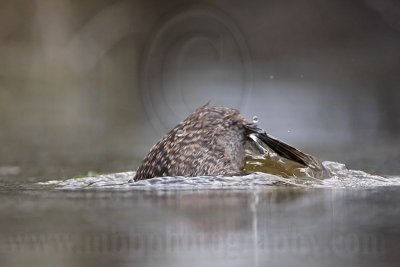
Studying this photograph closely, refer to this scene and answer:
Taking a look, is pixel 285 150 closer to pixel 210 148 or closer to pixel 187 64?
pixel 210 148

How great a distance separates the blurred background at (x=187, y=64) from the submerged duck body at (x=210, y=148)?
4987mm

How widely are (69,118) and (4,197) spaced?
727 cm

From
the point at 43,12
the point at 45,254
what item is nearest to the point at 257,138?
the point at 45,254

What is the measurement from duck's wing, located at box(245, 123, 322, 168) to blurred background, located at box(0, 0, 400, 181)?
5.01 meters

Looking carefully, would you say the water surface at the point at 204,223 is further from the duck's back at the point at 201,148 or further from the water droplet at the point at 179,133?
the water droplet at the point at 179,133

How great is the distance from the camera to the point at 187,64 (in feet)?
48.6

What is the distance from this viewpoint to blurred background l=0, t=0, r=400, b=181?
1352 centimetres

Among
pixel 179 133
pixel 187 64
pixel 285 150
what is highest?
pixel 187 64

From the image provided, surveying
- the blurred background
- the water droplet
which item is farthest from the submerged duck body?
the blurred background

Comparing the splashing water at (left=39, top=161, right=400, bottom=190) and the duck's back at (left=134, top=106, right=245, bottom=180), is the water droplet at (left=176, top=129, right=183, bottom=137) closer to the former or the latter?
the duck's back at (left=134, top=106, right=245, bottom=180)

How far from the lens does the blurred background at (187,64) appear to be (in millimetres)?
13523

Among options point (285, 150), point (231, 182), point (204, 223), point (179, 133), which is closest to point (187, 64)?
point (179, 133)

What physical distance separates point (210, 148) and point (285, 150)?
1.85 ft

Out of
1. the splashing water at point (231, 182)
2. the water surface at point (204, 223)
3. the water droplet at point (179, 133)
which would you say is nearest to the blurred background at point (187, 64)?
the splashing water at point (231, 182)
